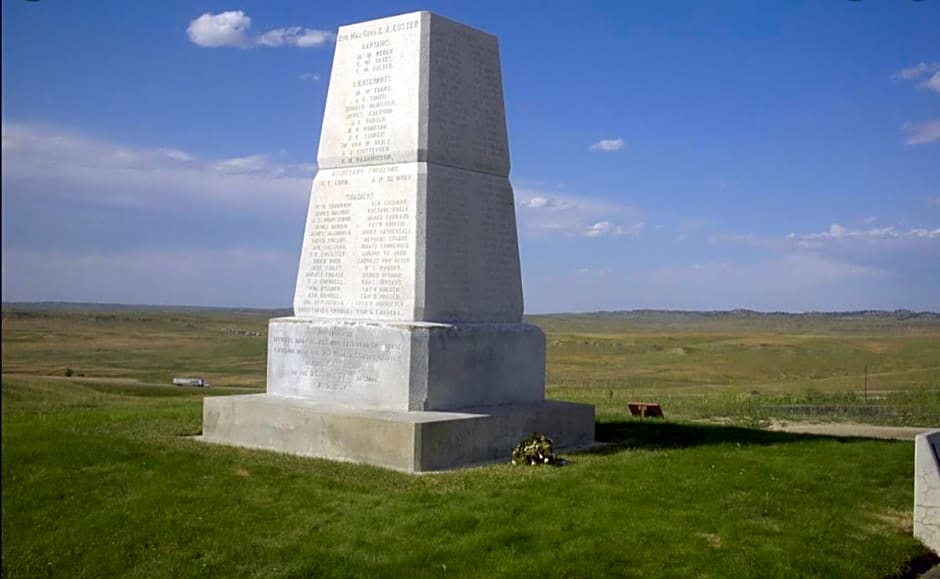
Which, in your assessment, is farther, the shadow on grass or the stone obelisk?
the shadow on grass

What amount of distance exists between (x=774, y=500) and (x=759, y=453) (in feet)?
8.38

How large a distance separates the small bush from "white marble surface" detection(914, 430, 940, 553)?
145 inches

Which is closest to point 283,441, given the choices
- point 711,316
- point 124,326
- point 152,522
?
point 152,522

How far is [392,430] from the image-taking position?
402 inches

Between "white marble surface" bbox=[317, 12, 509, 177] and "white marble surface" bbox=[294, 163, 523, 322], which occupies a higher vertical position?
"white marble surface" bbox=[317, 12, 509, 177]

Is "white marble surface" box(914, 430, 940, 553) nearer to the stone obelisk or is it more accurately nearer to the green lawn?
the green lawn

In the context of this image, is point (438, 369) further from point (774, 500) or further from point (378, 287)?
point (774, 500)

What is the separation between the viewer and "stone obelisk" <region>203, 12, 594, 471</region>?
36.4 ft

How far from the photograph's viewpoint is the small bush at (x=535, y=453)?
34.9 feet

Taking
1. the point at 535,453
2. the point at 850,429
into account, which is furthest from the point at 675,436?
the point at 850,429

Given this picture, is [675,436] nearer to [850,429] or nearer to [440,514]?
[850,429]

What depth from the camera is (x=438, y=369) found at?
11133mm

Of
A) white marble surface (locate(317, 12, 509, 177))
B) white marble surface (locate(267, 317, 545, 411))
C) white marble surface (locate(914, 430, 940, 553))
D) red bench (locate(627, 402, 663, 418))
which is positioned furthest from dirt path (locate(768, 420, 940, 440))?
white marble surface (locate(317, 12, 509, 177))

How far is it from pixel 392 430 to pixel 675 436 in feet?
15.3
